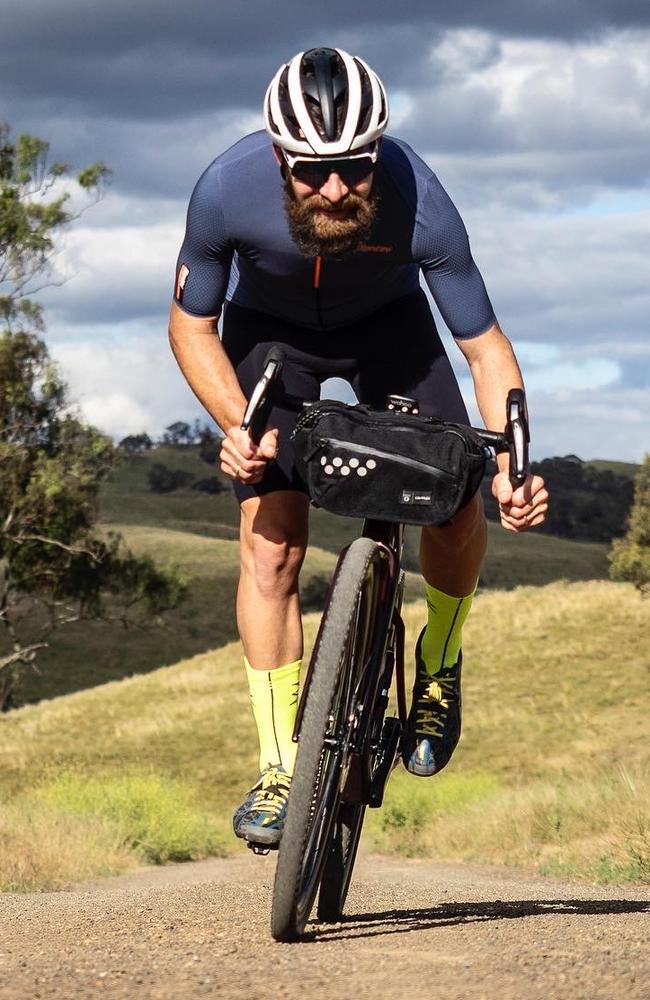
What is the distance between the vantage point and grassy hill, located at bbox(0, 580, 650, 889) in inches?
514

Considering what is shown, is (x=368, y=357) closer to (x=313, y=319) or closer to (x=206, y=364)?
(x=313, y=319)

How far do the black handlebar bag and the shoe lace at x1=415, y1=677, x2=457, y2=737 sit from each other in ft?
4.33

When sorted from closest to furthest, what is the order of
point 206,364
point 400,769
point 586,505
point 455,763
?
point 206,364 < point 455,763 < point 400,769 < point 586,505

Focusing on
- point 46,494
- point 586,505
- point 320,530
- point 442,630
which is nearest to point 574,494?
point 586,505

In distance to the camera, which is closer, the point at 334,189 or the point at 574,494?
the point at 334,189

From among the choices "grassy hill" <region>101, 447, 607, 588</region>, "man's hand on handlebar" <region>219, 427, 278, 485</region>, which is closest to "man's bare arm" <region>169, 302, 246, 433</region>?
"man's hand on handlebar" <region>219, 427, 278, 485</region>

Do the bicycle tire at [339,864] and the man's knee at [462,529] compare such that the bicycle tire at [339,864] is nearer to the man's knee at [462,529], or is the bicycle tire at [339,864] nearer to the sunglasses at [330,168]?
the man's knee at [462,529]

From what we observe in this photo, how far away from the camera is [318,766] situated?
488 cm

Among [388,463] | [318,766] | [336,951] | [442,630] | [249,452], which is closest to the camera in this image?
[336,951]

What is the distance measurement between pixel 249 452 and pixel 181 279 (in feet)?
3.04

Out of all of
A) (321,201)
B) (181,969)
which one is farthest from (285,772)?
(321,201)

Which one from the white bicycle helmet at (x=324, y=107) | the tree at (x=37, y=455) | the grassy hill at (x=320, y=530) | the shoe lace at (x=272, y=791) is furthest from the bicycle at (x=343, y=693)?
the grassy hill at (x=320, y=530)

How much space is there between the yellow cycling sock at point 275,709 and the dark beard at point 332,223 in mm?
1670

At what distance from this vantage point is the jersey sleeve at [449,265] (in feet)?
18.0
